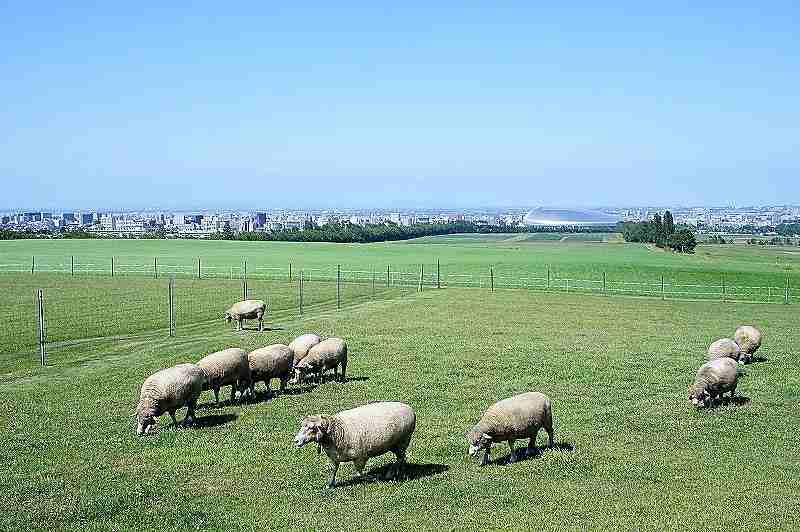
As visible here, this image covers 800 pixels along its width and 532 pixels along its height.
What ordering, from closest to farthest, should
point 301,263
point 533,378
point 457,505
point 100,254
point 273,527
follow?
point 273,527 < point 457,505 < point 533,378 < point 301,263 < point 100,254

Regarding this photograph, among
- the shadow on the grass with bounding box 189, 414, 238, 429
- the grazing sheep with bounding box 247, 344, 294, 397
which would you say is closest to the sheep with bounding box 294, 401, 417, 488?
the shadow on the grass with bounding box 189, 414, 238, 429

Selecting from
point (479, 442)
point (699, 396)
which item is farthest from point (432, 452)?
point (699, 396)

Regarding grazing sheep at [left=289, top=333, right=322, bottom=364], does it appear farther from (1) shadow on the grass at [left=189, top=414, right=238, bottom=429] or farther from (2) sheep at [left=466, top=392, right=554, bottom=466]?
(2) sheep at [left=466, top=392, right=554, bottom=466]

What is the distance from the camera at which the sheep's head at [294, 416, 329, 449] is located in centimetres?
1223

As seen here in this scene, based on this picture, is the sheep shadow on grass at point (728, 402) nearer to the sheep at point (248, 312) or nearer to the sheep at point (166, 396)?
the sheep at point (166, 396)

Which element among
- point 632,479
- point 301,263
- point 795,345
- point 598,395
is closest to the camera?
point 632,479

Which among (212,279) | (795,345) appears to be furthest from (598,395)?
(212,279)

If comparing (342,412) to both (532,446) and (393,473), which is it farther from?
(532,446)

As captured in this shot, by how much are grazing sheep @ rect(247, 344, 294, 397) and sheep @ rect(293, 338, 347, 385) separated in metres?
0.73

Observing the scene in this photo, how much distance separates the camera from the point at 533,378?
21.0m

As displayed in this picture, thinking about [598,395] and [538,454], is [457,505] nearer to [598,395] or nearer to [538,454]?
[538,454]

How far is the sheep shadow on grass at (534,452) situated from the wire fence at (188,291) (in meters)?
14.7

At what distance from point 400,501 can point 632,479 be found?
380 centimetres

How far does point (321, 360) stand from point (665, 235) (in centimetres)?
10800
